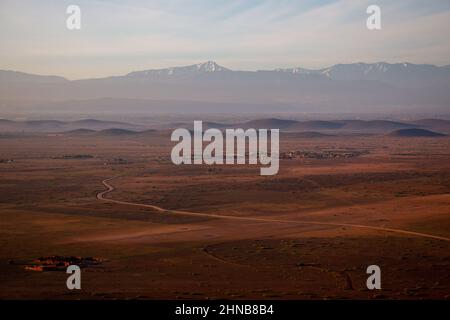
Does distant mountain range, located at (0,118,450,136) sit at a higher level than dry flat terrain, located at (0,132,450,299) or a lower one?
higher

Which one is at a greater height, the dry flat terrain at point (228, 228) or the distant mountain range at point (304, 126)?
the distant mountain range at point (304, 126)

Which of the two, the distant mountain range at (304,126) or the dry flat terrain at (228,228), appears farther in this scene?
the distant mountain range at (304,126)

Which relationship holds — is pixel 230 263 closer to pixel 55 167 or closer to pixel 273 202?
pixel 273 202

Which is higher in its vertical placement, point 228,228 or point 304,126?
point 304,126

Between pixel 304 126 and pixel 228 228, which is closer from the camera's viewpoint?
pixel 228 228

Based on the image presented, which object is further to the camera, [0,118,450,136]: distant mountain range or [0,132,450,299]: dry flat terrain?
[0,118,450,136]: distant mountain range
